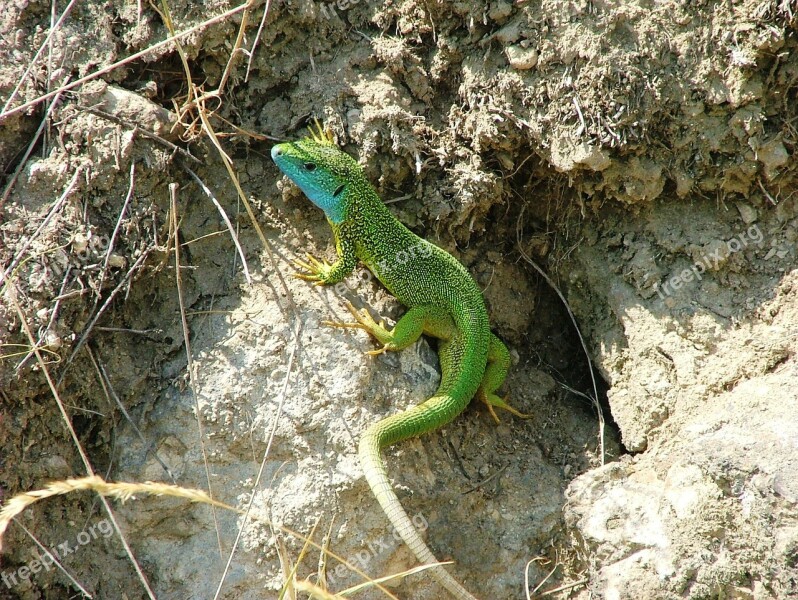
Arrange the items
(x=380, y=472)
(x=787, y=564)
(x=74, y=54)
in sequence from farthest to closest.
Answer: (x=74, y=54) < (x=380, y=472) < (x=787, y=564)

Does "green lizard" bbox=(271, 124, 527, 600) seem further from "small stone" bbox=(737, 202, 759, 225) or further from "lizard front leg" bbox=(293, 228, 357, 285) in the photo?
"small stone" bbox=(737, 202, 759, 225)

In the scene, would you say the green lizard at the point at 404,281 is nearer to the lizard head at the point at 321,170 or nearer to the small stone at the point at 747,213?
the lizard head at the point at 321,170

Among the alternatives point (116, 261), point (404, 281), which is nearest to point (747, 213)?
point (404, 281)

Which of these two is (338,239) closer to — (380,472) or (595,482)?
(380,472)

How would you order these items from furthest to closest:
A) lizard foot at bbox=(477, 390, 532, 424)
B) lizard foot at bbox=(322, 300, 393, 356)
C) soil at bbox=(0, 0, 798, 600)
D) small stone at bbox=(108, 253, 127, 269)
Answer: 1. lizard foot at bbox=(477, 390, 532, 424)
2. lizard foot at bbox=(322, 300, 393, 356)
3. small stone at bbox=(108, 253, 127, 269)
4. soil at bbox=(0, 0, 798, 600)

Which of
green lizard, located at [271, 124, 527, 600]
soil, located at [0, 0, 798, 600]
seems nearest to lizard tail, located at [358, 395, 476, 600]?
green lizard, located at [271, 124, 527, 600]

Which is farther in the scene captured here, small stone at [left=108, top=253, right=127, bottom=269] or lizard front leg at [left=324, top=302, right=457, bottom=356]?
lizard front leg at [left=324, top=302, right=457, bottom=356]

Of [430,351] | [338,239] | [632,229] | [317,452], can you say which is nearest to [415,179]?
[338,239]

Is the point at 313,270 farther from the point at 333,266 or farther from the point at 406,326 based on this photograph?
the point at 406,326

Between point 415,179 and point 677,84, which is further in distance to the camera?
point 415,179
